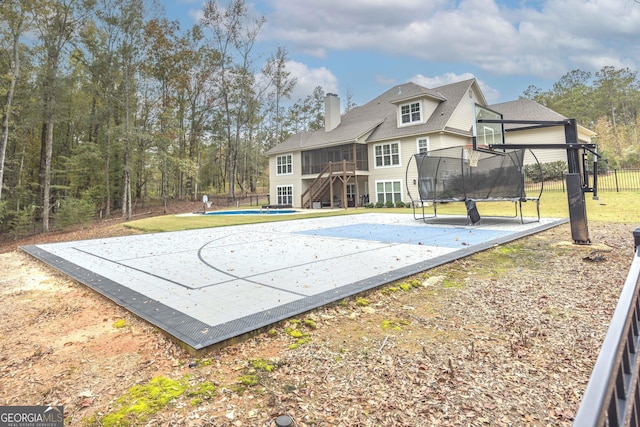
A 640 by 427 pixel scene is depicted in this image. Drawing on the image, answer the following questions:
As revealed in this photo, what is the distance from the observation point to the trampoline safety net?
10.3m

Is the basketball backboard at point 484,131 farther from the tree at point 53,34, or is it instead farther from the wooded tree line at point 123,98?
the tree at point 53,34

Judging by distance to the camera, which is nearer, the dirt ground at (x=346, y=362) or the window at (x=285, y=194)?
the dirt ground at (x=346, y=362)

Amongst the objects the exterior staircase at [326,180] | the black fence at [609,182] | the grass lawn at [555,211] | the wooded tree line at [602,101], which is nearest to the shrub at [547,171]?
the black fence at [609,182]

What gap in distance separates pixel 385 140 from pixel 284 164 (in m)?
9.04

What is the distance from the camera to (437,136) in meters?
18.8

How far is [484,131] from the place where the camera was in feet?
26.6

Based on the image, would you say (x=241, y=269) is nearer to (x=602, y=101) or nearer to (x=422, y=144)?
(x=422, y=144)

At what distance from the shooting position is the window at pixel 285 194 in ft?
85.0

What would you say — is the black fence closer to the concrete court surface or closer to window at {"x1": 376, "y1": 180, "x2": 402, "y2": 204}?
window at {"x1": 376, "y1": 180, "x2": 402, "y2": 204}

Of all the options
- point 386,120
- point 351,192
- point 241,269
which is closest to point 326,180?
point 351,192

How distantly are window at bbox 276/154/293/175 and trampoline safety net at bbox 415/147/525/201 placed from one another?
50.9 feet

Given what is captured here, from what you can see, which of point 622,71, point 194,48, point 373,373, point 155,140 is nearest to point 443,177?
point 373,373

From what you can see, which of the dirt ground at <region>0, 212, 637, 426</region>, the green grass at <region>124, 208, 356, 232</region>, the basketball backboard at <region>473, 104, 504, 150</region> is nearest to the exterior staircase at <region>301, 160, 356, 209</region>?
the green grass at <region>124, 208, 356, 232</region>

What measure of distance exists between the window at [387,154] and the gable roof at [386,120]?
2.05ft
